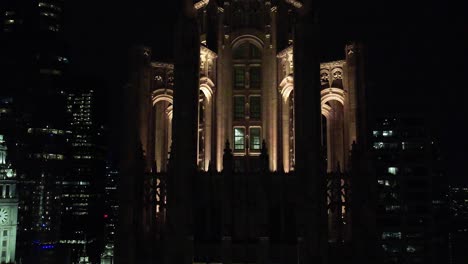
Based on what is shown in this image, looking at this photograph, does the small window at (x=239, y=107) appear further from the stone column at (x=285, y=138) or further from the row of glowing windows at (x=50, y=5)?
the row of glowing windows at (x=50, y=5)

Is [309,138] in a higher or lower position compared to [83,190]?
higher

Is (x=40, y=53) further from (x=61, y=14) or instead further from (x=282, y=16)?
(x=282, y=16)

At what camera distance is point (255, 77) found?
4222 centimetres

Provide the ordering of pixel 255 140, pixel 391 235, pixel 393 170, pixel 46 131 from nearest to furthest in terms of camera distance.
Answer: pixel 255 140 < pixel 391 235 < pixel 393 170 < pixel 46 131

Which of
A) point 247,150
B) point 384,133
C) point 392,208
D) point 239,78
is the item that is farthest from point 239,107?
point 384,133

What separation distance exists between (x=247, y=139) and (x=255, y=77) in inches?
199

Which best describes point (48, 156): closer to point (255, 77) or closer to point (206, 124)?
point (206, 124)

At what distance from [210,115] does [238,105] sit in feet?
8.32

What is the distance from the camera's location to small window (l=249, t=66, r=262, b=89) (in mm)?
42031

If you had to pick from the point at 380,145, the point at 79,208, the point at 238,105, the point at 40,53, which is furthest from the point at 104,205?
the point at 238,105

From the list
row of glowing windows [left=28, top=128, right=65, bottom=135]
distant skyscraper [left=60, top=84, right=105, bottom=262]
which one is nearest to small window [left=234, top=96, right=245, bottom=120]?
row of glowing windows [left=28, top=128, right=65, bottom=135]

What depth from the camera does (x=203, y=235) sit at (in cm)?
3553

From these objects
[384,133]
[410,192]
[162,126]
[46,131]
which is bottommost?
[410,192]

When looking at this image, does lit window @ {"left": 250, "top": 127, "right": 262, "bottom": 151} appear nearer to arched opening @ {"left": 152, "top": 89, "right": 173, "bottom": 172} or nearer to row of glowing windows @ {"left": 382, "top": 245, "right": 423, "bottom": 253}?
arched opening @ {"left": 152, "top": 89, "right": 173, "bottom": 172}
